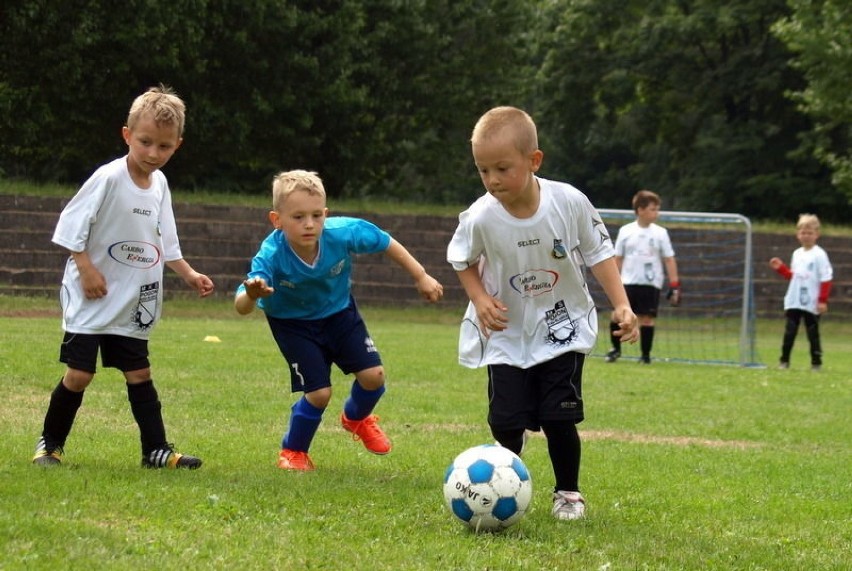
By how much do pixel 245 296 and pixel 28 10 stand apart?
2283 cm

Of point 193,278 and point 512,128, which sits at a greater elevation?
point 512,128

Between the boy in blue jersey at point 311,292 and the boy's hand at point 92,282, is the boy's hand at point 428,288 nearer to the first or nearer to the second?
the boy in blue jersey at point 311,292

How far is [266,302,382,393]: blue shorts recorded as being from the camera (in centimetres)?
632

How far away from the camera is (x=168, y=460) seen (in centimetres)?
606

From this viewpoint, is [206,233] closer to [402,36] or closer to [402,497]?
[402,36]

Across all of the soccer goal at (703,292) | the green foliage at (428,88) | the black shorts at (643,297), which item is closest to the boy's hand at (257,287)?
the black shorts at (643,297)

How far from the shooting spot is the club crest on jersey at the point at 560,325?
5.39 m

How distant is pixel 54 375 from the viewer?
9984mm

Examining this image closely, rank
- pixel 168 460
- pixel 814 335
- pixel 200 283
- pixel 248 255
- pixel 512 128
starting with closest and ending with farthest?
1. pixel 512 128
2. pixel 168 460
3. pixel 200 283
4. pixel 814 335
5. pixel 248 255

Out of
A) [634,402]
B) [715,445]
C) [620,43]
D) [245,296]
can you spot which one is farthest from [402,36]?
[245,296]

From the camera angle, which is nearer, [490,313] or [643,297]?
[490,313]

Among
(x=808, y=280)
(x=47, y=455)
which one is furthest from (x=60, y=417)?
(x=808, y=280)

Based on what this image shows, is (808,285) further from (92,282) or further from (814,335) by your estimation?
(92,282)

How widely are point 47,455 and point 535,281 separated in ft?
8.34
